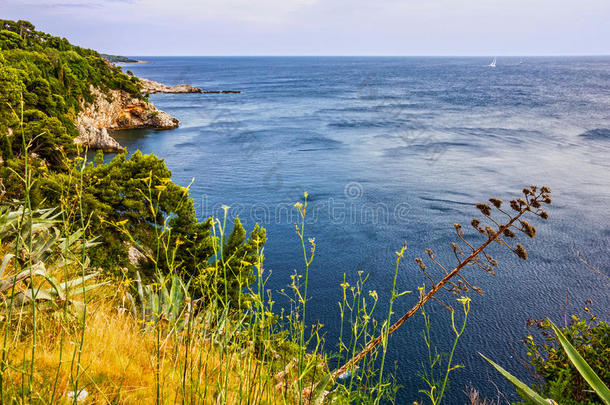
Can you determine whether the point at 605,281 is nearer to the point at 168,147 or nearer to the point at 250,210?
the point at 250,210

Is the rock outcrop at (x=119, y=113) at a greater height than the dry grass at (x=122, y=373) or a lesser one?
greater

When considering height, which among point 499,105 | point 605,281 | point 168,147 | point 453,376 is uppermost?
point 499,105

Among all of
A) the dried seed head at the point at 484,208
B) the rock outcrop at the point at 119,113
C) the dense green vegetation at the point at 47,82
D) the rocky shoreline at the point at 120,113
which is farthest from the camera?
the rocky shoreline at the point at 120,113

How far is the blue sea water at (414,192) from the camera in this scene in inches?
521

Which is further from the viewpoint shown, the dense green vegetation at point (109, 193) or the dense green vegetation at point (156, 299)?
the dense green vegetation at point (109, 193)

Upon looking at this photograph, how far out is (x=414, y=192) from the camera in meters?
23.4

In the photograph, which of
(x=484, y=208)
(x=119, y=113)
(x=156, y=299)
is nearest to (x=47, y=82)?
(x=119, y=113)

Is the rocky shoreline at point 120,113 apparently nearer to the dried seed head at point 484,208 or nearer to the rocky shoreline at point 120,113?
the rocky shoreline at point 120,113

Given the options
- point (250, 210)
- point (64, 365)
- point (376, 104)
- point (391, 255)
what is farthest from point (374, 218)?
point (376, 104)

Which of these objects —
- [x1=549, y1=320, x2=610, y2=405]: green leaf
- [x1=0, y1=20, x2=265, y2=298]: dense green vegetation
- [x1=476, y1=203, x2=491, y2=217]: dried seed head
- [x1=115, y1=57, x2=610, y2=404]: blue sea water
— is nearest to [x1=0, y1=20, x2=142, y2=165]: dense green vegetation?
[x1=0, y1=20, x2=265, y2=298]: dense green vegetation

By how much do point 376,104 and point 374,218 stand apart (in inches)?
1625

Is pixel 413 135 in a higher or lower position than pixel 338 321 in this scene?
higher

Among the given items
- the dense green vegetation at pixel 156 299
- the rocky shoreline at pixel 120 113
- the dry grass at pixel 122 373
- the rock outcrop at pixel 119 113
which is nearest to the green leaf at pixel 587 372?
the dense green vegetation at pixel 156 299

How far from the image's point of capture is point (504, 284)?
1495 cm
